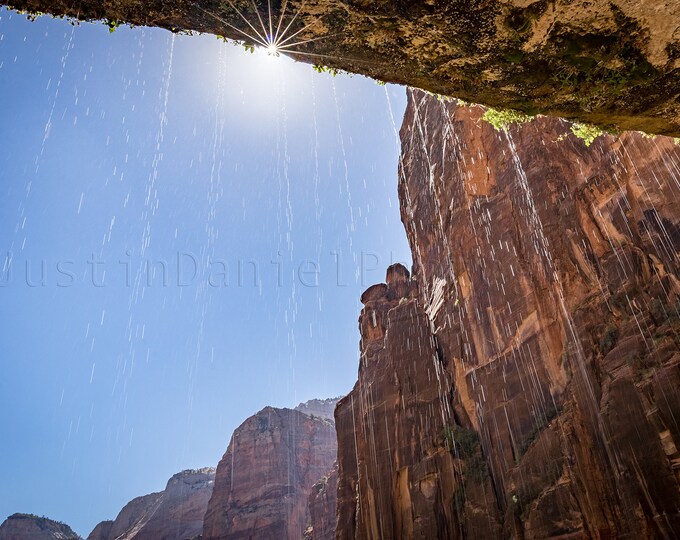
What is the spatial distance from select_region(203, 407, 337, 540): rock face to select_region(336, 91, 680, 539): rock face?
171 ft

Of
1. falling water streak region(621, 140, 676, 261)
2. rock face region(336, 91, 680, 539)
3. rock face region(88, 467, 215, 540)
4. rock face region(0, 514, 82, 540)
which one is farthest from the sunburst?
rock face region(0, 514, 82, 540)

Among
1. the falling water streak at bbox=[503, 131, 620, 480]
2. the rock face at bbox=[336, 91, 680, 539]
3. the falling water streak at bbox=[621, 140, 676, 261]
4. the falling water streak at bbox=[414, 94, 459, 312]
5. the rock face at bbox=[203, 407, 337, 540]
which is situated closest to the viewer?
the rock face at bbox=[336, 91, 680, 539]

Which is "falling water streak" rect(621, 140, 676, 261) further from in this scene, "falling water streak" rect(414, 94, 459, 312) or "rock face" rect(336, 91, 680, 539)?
"falling water streak" rect(414, 94, 459, 312)

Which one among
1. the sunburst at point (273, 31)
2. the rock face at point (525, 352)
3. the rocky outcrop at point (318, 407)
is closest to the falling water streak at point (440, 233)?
the rock face at point (525, 352)

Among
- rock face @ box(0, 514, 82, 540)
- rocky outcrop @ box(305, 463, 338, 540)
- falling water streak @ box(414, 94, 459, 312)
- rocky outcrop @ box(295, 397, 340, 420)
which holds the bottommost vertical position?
rocky outcrop @ box(305, 463, 338, 540)

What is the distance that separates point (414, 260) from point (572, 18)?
4199 cm

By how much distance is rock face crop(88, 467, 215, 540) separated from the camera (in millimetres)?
97625

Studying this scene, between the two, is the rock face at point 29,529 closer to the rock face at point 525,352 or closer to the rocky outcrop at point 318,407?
the rocky outcrop at point 318,407

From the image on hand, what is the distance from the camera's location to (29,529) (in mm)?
108312

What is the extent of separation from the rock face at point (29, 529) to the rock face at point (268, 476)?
54777mm

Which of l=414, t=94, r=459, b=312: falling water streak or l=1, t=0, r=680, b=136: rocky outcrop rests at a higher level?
l=414, t=94, r=459, b=312: falling water streak

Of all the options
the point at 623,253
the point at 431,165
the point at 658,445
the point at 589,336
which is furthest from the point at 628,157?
the point at 431,165

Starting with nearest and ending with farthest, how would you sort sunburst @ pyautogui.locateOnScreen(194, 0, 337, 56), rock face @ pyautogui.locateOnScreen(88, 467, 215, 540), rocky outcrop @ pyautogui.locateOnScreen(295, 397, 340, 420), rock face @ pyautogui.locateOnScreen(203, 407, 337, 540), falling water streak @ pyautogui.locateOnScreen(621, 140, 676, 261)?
sunburst @ pyautogui.locateOnScreen(194, 0, 337, 56) → falling water streak @ pyautogui.locateOnScreen(621, 140, 676, 261) → rock face @ pyautogui.locateOnScreen(203, 407, 337, 540) → rock face @ pyautogui.locateOnScreen(88, 467, 215, 540) → rocky outcrop @ pyautogui.locateOnScreen(295, 397, 340, 420)

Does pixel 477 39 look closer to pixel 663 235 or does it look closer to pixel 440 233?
pixel 663 235
